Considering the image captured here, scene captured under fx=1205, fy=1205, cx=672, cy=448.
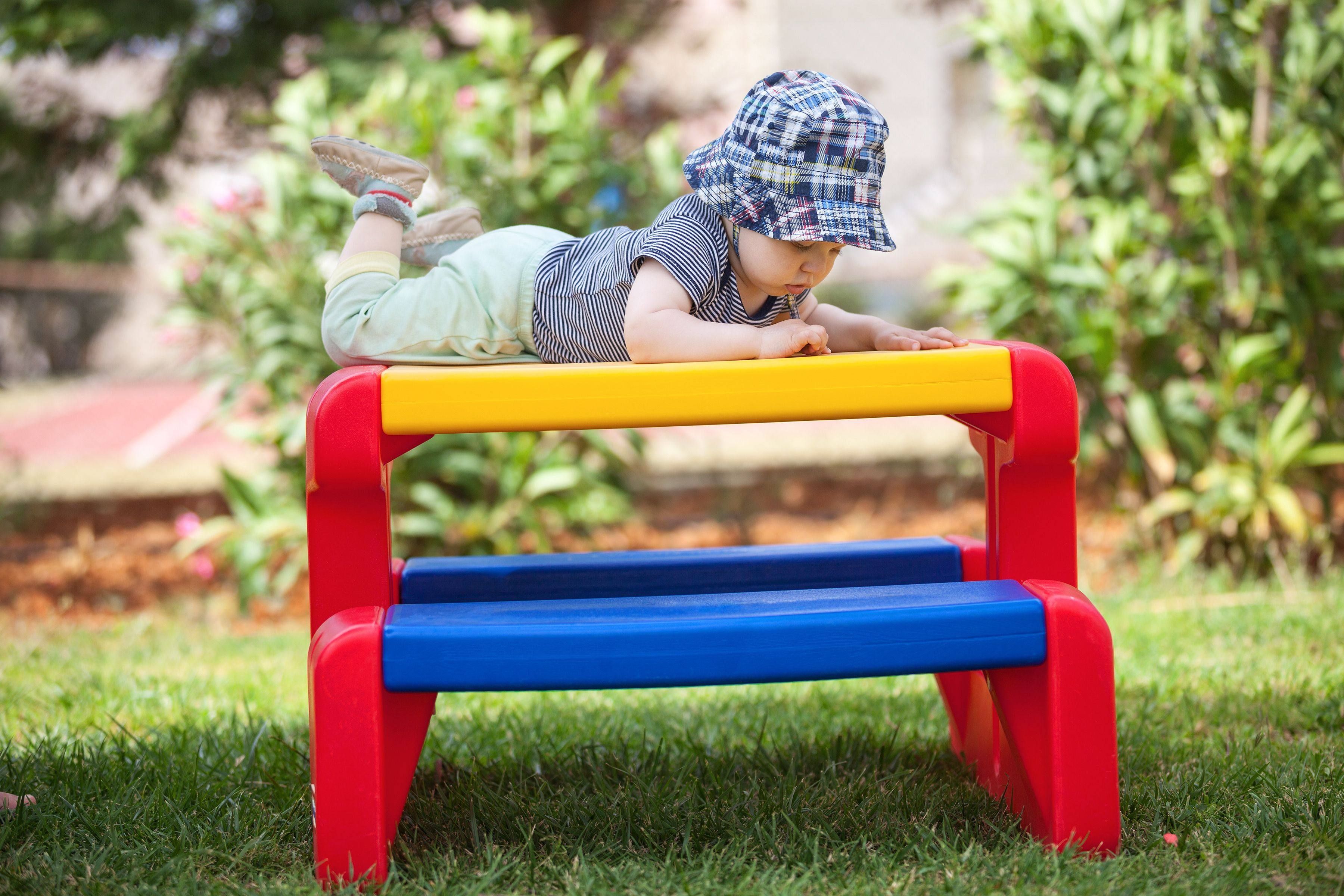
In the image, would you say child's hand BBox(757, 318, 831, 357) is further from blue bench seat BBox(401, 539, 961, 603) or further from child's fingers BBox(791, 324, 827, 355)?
blue bench seat BBox(401, 539, 961, 603)

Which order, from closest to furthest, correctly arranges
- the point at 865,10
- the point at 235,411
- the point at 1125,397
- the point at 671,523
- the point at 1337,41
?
1. the point at 1337,41
2. the point at 1125,397
3. the point at 235,411
4. the point at 671,523
5. the point at 865,10

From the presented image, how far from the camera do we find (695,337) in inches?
74.1

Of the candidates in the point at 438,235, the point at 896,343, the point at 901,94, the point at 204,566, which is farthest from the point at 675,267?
the point at 901,94

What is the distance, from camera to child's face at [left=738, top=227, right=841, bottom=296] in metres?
1.97

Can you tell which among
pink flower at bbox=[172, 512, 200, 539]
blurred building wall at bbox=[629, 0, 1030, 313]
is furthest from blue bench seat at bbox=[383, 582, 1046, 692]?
blurred building wall at bbox=[629, 0, 1030, 313]

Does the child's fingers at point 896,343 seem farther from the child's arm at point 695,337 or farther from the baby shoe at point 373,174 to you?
the baby shoe at point 373,174

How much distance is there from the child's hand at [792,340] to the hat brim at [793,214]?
0.14 meters

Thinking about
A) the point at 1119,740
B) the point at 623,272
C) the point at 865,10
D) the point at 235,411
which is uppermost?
the point at 865,10

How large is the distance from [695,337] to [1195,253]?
110 inches

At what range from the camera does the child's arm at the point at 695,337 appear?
1.88 m

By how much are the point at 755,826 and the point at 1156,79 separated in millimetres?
2919

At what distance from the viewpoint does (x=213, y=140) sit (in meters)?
6.17

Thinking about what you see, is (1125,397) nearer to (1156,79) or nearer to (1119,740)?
(1156,79)

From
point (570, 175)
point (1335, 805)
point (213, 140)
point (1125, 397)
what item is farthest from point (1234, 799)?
point (213, 140)
